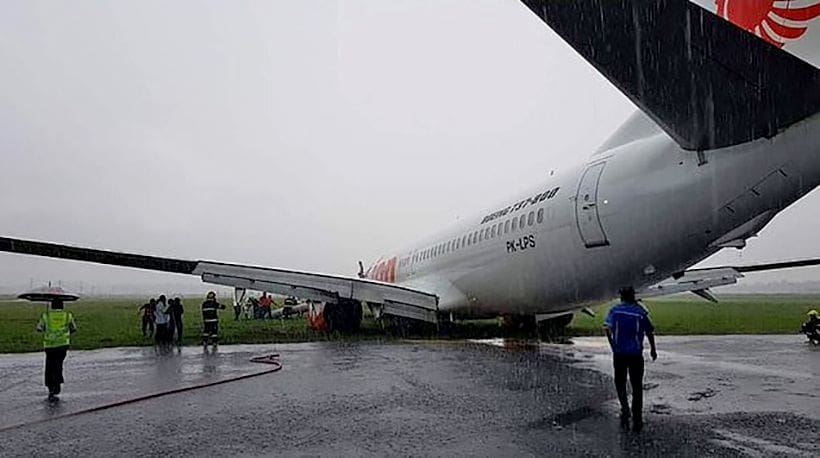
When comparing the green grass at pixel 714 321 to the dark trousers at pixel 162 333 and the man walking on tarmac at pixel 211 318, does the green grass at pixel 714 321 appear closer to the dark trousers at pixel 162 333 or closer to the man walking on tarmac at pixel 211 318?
the man walking on tarmac at pixel 211 318

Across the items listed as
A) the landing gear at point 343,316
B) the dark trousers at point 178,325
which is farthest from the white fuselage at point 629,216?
the dark trousers at point 178,325

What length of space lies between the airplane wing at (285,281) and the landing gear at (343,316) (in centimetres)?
163

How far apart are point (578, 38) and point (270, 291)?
13806 mm

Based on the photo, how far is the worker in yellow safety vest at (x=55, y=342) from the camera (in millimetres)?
9742

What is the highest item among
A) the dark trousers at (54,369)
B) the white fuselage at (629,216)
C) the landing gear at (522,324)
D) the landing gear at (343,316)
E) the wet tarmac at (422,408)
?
the white fuselage at (629,216)

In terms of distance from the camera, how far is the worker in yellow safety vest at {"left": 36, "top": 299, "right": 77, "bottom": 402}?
9.74 meters

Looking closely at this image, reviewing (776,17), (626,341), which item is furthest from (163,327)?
(776,17)

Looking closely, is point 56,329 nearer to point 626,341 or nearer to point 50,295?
point 50,295

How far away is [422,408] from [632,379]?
2374mm

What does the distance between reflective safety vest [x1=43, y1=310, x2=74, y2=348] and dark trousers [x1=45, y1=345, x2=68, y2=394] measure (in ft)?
0.38

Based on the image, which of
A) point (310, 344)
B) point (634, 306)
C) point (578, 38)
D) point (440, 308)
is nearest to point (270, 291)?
point (310, 344)

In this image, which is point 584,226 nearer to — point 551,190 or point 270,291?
point 551,190

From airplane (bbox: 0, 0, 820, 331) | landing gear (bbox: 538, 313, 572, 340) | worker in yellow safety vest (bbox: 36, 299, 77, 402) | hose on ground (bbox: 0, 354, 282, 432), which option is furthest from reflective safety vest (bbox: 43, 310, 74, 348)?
landing gear (bbox: 538, 313, 572, 340)

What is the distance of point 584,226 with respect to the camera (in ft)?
41.4
